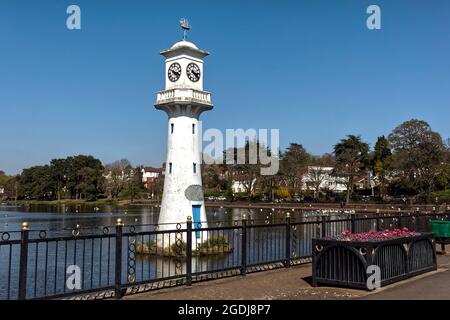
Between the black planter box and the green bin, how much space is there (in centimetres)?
577

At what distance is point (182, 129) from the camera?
82.7 feet

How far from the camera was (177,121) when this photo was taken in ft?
82.7


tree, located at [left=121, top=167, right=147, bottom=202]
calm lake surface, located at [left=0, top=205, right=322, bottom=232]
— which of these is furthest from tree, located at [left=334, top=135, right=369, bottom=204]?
tree, located at [left=121, top=167, right=147, bottom=202]

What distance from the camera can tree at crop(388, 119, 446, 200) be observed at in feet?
214

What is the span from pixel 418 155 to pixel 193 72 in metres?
A: 49.1

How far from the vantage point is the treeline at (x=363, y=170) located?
216 feet

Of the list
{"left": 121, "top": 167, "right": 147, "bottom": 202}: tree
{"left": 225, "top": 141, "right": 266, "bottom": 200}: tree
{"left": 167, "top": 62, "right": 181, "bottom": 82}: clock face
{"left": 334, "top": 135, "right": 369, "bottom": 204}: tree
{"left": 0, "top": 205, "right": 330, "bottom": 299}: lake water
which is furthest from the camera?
{"left": 121, "top": 167, "right": 147, "bottom": 202}: tree

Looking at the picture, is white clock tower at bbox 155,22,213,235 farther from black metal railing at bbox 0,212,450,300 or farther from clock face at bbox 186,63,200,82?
black metal railing at bbox 0,212,450,300

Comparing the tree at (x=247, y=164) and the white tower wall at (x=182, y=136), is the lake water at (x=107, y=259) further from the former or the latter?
the tree at (x=247, y=164)

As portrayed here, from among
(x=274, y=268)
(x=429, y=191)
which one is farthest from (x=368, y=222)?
(x=429, y=191)

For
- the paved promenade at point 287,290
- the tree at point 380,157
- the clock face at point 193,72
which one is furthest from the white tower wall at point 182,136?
the tree at point 380,157

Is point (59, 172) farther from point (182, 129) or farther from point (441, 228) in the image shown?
point (441, 228)
